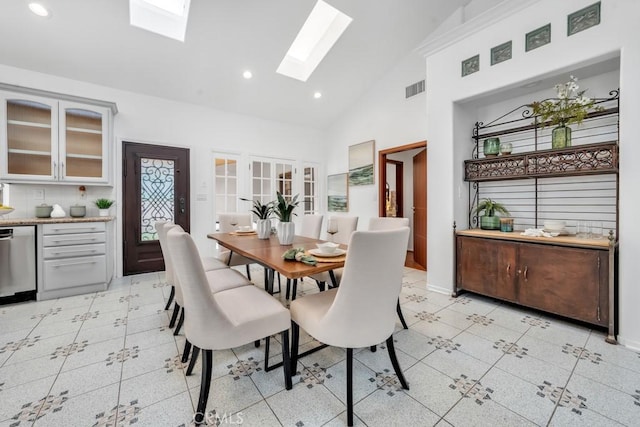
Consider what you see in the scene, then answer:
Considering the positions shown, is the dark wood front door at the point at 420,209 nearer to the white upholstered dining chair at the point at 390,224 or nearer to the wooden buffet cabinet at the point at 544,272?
the wooden buffet cabinet at the point at 544,272

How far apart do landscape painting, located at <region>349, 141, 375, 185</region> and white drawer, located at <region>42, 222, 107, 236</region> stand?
13.1 ft

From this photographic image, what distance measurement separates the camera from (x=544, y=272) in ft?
7.85

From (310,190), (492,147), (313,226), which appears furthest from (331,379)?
(310,190)

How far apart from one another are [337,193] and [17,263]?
4692 mm

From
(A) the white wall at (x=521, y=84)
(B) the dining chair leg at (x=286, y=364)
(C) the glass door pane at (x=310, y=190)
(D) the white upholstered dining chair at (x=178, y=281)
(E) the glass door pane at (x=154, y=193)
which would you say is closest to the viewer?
(B) the dining chair leg at (x=286, y=364)

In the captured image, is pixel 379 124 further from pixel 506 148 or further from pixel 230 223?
pixel 230 223

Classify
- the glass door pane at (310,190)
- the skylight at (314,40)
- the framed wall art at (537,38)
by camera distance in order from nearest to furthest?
the framed wall art at (537,38)
the skylight at (314,40)
the glass door pane at (310,190)

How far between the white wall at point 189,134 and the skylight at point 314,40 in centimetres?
123

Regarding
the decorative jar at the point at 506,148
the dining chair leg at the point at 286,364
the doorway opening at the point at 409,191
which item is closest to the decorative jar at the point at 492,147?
the decorative jar at the point at 506,148

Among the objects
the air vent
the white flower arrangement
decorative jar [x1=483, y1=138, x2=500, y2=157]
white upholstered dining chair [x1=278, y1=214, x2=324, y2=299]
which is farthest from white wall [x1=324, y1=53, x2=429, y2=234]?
white upholstered dining chair [x1=278, y1=214, x2=324, y2=299]

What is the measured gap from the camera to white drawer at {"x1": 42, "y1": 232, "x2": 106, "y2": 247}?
9.60 ft

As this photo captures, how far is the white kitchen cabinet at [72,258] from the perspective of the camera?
9.53ft

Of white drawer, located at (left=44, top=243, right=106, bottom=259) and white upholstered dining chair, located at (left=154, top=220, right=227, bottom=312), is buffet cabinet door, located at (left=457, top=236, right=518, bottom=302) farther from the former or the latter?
white drawer, located at (left=44, top=243, right=106, bottom=259)

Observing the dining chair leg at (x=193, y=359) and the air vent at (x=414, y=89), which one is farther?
the air vent at (x=414, y=89)
